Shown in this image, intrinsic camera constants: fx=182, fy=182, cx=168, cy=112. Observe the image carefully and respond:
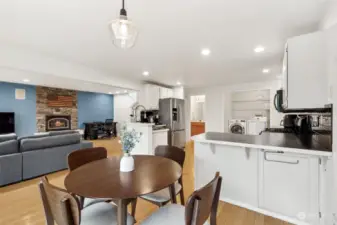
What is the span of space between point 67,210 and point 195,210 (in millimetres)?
684

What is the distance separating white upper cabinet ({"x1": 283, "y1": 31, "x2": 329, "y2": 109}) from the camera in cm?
172

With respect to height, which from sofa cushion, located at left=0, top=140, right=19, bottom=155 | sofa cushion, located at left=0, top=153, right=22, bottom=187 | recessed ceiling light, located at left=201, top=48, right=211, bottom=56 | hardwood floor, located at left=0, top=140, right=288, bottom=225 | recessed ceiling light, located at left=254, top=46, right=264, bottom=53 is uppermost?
recessed ceiling light, located at left=201, top=48, right=211, bottom=56

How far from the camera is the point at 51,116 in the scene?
7363mm

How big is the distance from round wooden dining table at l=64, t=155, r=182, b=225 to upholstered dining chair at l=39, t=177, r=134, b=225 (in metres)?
0.12

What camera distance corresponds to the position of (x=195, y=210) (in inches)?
37.5

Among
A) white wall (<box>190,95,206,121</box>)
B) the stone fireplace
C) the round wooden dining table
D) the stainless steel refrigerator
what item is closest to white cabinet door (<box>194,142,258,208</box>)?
the round wooden dining table

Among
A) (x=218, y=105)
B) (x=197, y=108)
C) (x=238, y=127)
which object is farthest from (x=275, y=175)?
(x=197, y=108)

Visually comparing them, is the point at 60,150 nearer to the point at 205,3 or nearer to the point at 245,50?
the point at 205,3

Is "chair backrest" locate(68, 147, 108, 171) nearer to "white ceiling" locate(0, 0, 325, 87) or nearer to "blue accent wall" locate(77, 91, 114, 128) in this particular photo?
"white ceiling" locate(0, 0, 325, 87)

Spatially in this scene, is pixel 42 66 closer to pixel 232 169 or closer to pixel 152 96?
pixel 152 96

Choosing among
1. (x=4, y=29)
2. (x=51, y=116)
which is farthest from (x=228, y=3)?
(x=51, y=116)

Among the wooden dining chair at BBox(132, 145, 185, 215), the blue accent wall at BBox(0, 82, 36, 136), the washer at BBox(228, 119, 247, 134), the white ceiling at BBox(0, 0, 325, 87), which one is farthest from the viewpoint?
the washer at BBox(228, 119, 247, 134)

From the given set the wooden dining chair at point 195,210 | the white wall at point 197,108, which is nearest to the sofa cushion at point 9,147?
the wooden dining chair at point 195,210

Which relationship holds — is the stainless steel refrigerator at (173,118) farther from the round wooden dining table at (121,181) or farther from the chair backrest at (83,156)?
the round wooden dining table at (121,181)
